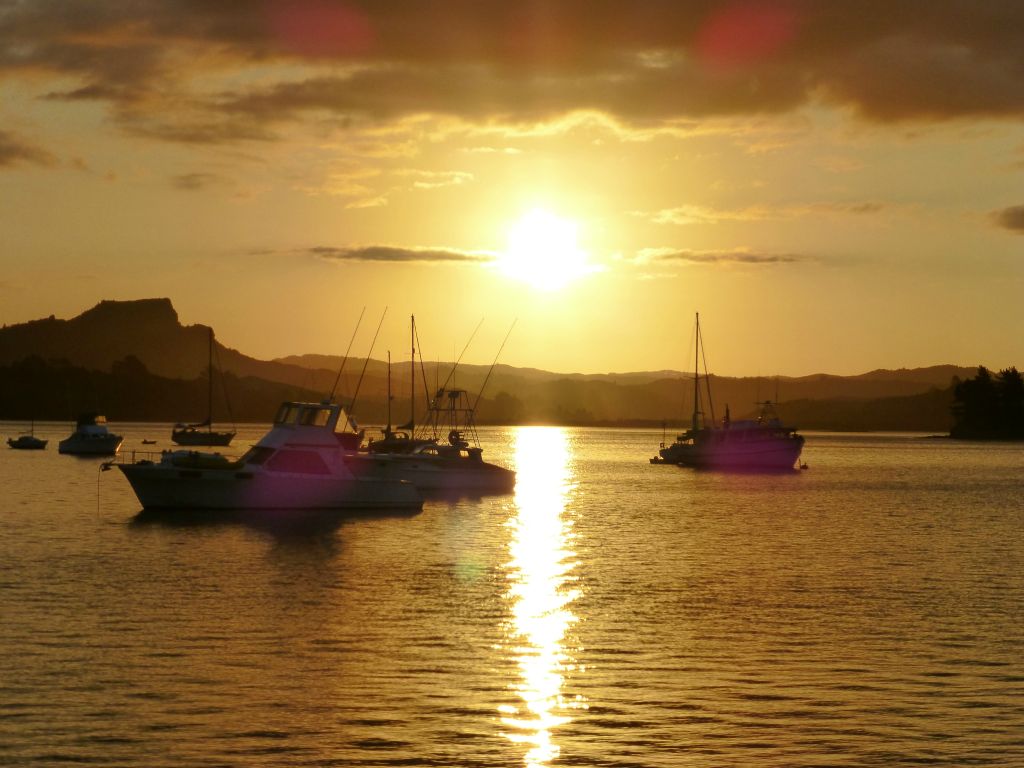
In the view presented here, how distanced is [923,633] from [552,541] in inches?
1062

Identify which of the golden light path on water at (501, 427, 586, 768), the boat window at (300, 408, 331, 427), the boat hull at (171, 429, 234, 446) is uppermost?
the boat window at (300, 408, 331, 427)

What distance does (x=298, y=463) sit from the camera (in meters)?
63.0

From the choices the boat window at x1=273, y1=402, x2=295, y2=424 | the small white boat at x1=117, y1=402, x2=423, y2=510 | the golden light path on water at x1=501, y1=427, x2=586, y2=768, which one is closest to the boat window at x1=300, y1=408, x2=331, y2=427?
the small white boat at x1=117, y1=402, x2=423, y2=510

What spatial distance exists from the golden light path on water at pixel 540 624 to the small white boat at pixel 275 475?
367 inches

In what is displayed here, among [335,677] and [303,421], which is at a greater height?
[303,421]

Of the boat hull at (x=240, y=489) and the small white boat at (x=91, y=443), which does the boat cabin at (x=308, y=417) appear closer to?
the boat hull at (x=240, y=489)

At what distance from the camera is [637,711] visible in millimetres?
22422

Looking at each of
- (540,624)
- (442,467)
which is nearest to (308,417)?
(442,467)

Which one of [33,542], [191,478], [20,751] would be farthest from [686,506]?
[20,751]

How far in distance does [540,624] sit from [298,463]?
32.8 m

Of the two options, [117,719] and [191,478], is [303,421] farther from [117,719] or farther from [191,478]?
[117,719]

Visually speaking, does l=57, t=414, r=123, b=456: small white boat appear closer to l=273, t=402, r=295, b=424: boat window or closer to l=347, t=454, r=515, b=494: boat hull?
l=347, t=454, r=515, b=494: boat hull

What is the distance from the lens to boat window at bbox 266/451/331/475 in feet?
204

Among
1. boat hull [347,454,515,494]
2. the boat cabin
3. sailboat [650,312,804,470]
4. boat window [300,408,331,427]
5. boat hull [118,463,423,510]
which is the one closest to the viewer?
boat hull [118,463,423,510]
